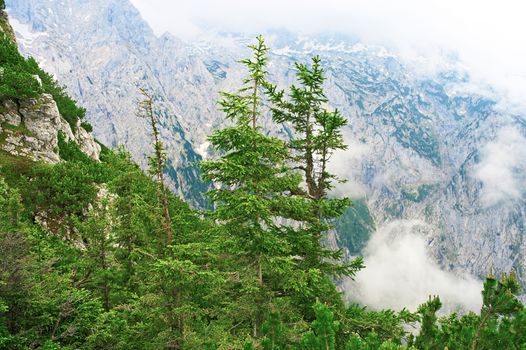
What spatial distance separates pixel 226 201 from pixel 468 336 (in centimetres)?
781

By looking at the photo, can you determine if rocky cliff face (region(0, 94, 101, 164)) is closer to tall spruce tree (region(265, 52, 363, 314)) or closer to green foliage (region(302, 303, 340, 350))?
tall spruce tree (region(265, 52, 363, 314))

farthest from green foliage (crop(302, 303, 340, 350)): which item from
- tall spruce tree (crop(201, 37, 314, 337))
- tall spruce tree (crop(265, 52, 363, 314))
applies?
tall spruce tree (crop(265, 52, 363, 314))

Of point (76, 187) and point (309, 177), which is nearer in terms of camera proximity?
point (309, 177)

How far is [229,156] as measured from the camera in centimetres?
1297

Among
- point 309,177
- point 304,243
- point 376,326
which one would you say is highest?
point 309,177

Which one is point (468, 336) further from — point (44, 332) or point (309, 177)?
point (44, 332)

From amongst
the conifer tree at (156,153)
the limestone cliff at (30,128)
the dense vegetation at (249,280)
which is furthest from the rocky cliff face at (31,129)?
the conifer tree at (156,153)

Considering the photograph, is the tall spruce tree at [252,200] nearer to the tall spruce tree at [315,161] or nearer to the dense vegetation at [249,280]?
the dense vegetation at [249,280]

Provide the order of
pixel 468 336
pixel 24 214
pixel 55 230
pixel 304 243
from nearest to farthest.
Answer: pixel 468 336 < pixel 304 243 < pixel 24 214 < pixel 55 230

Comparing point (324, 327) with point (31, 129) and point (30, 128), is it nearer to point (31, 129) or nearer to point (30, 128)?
point (31, 129)

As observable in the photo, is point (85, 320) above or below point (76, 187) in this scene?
below

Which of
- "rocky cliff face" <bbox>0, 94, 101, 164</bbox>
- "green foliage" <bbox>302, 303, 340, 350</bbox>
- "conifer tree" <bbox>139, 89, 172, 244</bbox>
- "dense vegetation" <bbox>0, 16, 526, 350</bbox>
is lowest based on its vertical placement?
"green foliage" <bbox>302, 303, 340, 350</bbox>

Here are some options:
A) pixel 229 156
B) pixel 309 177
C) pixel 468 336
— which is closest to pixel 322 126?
pixel 309 177

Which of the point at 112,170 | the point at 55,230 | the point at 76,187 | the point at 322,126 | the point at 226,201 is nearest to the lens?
the point at 226,201
